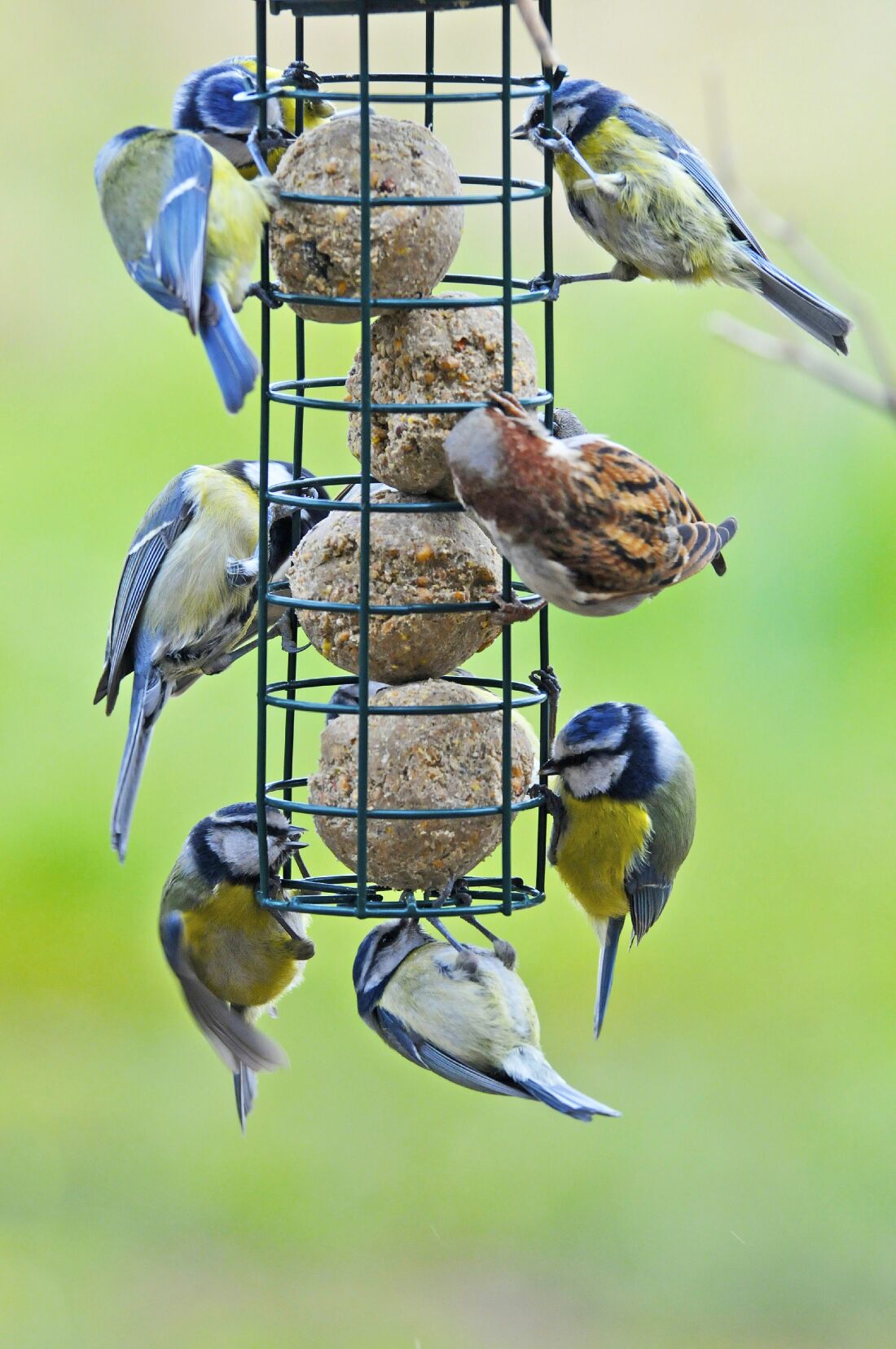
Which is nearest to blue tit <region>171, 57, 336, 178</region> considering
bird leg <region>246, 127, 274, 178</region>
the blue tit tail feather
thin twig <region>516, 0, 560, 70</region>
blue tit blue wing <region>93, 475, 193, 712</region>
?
bird leg <region>246, 127, 274, 178</region>

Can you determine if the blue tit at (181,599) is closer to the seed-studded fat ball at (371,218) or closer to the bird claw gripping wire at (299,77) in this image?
the seed-studded fat ball at (371,218)

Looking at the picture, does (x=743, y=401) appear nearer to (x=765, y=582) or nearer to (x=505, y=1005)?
(x=765, y=582)

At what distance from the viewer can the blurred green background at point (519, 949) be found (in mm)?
6480

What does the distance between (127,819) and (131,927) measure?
5.68ft

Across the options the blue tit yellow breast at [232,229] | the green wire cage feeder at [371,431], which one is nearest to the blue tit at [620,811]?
the green wire cage feeder at [371,431]

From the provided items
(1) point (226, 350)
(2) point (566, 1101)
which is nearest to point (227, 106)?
(1) point (226, 350)

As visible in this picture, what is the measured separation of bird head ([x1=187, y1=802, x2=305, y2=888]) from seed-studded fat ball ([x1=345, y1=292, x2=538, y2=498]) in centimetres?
85

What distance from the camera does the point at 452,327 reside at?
13.2 ft

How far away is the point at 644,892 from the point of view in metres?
5.02

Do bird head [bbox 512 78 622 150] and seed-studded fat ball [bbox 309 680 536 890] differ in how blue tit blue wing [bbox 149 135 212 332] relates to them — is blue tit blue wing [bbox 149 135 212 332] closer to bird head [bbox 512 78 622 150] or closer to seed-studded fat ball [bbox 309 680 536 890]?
seed-studded fat ball [bbox 309 680 536 890]

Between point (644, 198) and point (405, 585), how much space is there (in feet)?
4.87

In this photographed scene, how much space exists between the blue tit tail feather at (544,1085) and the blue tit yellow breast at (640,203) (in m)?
2.02

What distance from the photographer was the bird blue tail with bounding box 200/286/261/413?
3.80 metres

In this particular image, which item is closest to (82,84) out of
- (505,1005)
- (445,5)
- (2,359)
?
(2,359)
